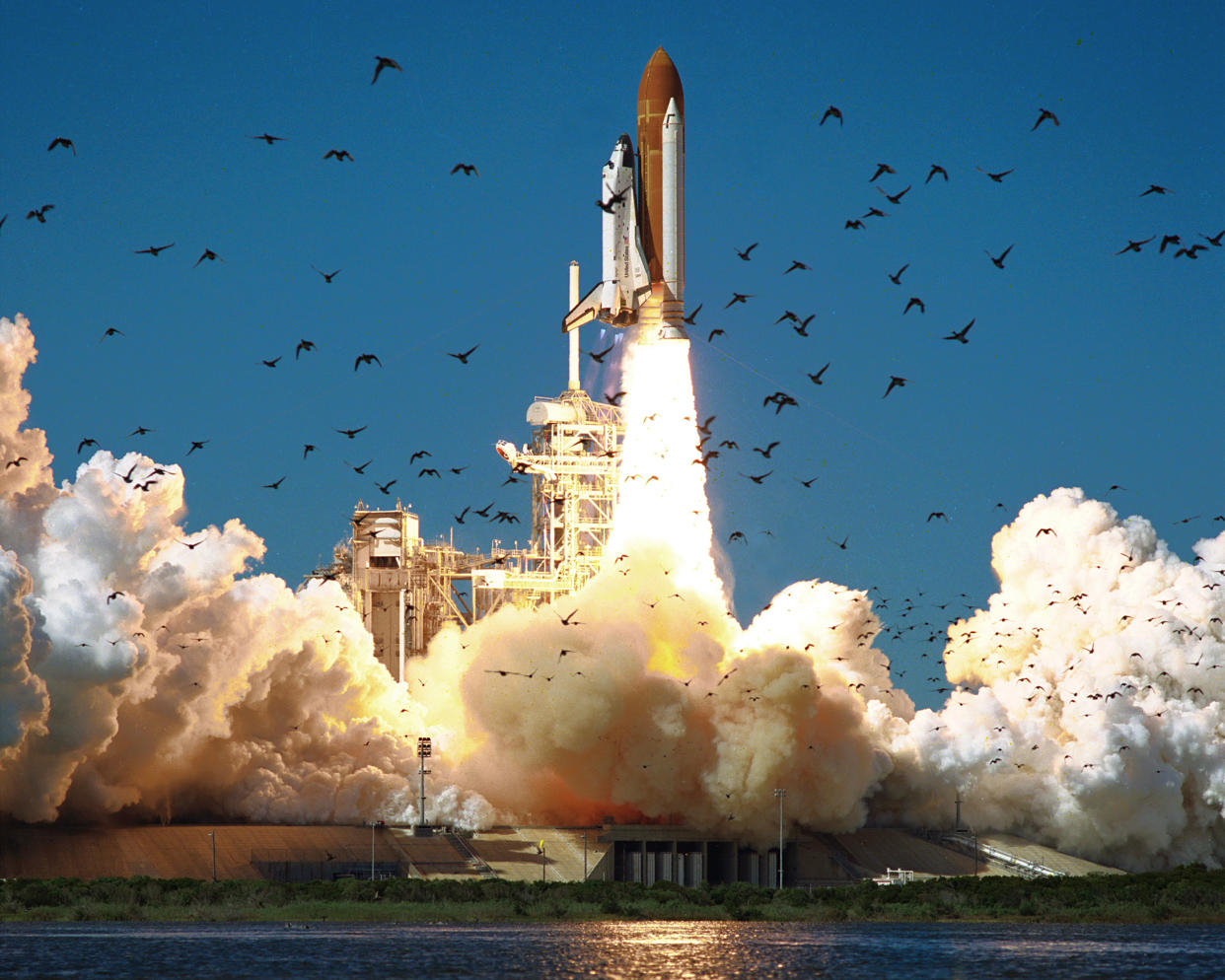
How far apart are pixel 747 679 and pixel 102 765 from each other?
104 ft

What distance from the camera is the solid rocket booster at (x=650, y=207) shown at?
367ft

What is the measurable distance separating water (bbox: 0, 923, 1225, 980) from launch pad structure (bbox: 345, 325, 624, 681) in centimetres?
4014

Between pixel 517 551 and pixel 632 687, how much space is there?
34.5 metres

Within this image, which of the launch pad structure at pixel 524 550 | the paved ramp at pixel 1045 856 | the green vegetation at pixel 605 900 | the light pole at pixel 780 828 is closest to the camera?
the green vegetation at pixel 605 900

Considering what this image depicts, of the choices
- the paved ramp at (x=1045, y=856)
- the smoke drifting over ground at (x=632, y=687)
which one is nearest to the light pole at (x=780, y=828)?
the smoke drifting over ground at (x=632, y=687)

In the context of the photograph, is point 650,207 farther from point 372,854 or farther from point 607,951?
point 607,951

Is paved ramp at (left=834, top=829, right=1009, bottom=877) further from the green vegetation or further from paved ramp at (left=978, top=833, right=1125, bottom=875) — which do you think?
the green vegetation

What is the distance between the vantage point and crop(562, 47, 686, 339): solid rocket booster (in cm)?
11188

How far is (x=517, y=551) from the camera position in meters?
145

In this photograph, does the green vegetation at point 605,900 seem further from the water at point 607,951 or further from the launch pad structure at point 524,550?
the launch pad structure at point 524,550

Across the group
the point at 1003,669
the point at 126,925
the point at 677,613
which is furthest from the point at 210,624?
the point at 1003,669

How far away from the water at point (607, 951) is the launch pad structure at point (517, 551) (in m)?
40.1

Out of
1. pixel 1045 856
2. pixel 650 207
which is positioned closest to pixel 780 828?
pixel 1045 856

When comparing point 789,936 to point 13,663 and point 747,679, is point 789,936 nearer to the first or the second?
point 747,679
